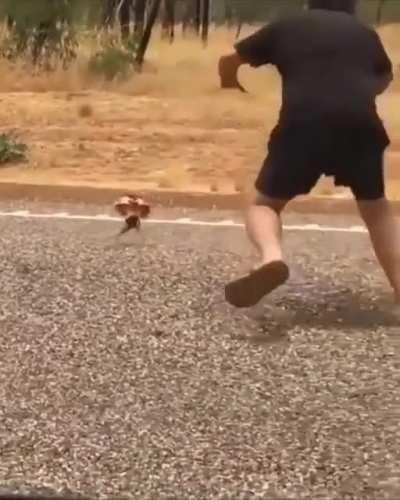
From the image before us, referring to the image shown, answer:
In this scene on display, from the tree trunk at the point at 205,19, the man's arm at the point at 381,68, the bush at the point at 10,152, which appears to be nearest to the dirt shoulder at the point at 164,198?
the bush at the point at 10,152

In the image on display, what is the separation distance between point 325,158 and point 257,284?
26.5 inches

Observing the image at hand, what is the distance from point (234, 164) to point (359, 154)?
5495mm

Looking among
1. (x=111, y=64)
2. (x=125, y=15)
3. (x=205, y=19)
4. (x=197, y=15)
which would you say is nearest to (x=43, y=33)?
(x=111, y=64)

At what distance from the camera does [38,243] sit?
7848mm

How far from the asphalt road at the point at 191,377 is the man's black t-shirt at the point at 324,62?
92cm

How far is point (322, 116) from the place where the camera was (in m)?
5.74

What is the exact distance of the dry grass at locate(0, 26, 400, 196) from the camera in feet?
35.6

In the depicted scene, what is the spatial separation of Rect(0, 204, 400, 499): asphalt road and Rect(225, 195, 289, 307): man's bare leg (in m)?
0.17

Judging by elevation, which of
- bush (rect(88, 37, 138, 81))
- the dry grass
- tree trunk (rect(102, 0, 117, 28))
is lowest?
tree trunk (rect(102, 0, 117, 28))

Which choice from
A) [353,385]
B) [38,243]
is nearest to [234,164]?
[38,243]

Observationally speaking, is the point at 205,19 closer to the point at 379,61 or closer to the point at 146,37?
the point at 146,37

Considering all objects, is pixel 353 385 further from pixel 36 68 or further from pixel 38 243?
pixel 36 68

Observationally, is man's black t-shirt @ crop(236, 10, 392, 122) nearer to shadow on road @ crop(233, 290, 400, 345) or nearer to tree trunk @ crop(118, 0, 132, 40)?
shadow on road @ crop(233, 290, 400, 345)

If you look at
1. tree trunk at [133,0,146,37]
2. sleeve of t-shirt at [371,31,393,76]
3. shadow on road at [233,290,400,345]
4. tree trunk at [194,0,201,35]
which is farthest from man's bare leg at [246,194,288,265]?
tree trunk at [194,0,201,35]
